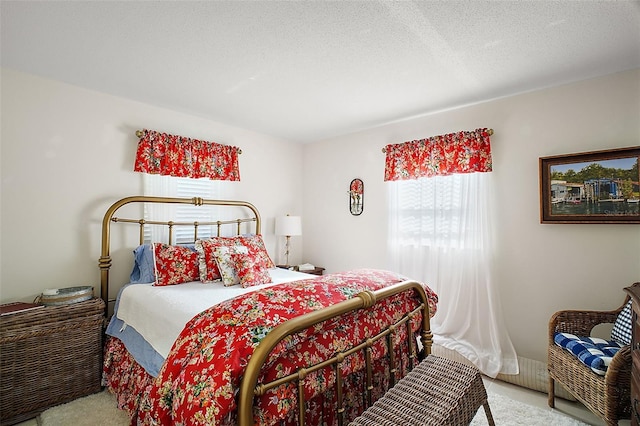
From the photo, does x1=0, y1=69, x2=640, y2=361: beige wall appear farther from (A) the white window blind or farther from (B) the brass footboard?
(B) the brass footboard

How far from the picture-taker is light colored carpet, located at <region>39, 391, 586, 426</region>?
7.07 ft

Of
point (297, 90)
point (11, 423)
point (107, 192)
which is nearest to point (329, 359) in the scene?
point (297, 90)

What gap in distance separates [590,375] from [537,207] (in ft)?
4.35

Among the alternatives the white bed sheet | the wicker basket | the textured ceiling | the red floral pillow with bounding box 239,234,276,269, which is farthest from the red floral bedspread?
the textured ceiling

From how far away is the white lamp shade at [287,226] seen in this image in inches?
157

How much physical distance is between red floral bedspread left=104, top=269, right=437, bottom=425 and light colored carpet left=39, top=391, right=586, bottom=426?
2.14ft

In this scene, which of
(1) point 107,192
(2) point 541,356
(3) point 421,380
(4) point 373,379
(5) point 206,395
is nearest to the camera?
(5) point 206,395

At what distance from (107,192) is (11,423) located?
1792mm

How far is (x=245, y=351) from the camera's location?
1189 millimetres

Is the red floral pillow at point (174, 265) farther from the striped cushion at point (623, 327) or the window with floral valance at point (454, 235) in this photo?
the striped cushion at point (623, 327)

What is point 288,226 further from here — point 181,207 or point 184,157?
point 184,157

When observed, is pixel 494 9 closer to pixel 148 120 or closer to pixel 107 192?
pixel 148 120

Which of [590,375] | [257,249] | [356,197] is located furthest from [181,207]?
[590,375]

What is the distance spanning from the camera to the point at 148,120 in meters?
3.13
